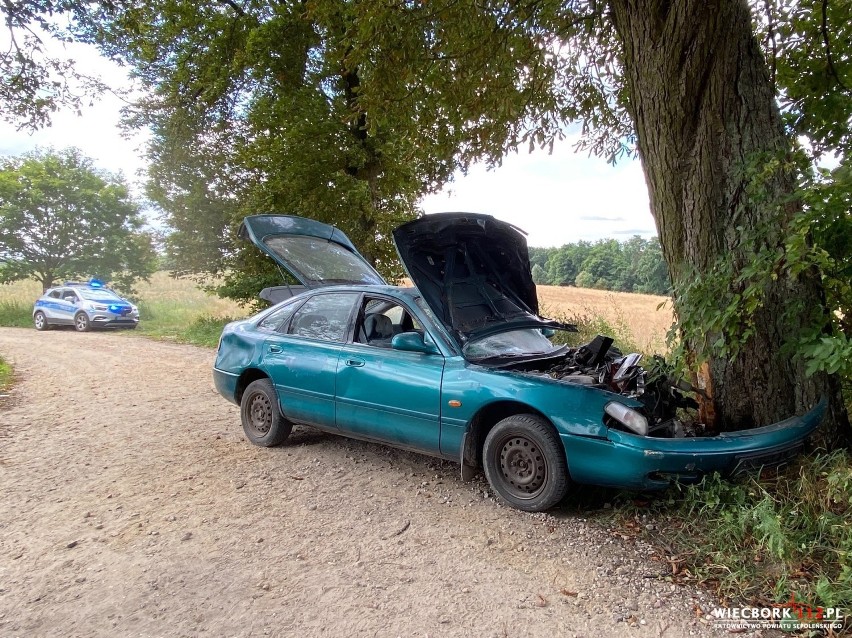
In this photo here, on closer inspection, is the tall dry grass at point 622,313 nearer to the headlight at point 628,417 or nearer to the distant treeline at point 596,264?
the headlight at point 628,417

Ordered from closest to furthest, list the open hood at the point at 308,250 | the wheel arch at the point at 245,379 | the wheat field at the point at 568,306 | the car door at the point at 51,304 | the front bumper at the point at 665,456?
the front bumper at the point at 665,456
the wheel arch at the point at 245,379
the open hood at the point at 308,250
the wheat field at the point at 568,306
the car door at the point at 51,304

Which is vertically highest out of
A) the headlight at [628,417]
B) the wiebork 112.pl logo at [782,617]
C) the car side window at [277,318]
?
the car side window at [277,318]

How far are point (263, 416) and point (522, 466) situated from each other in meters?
2.80

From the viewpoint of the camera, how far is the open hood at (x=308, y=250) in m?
6.27

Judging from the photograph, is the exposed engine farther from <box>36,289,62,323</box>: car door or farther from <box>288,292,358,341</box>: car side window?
<box>36,289,62,323</box>: car door

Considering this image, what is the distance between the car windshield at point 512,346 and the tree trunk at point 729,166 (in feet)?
4.39

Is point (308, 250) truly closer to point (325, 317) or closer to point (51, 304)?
point (325, 317)

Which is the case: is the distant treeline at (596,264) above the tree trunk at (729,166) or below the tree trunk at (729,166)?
above

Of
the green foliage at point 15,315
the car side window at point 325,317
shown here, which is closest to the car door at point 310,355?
the car side window at point 325,317

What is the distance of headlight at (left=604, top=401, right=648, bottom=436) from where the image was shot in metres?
3.43

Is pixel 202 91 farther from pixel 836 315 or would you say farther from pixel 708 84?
pixel 836 315

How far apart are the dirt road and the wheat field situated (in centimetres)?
222

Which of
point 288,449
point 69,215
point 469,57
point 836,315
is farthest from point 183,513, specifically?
point 69,215

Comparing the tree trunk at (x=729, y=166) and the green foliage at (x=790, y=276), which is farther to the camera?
the tree trunk at (x=729, y=166)
